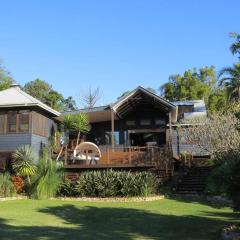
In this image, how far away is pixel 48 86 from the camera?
7188 centimetres

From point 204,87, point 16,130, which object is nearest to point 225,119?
point 16,130

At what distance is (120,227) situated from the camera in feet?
48.3

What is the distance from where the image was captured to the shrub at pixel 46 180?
2331cm

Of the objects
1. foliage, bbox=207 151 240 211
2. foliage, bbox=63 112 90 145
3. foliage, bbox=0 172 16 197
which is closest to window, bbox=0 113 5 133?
foliage, bbox=63 112 90 145

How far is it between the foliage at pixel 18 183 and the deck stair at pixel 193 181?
8.16 m

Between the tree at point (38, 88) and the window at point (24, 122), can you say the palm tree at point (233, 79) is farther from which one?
the tree at point (38, 88)

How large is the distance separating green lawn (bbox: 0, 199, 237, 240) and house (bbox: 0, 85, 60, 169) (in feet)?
Result: 23.9

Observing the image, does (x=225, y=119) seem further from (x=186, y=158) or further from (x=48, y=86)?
(x=48, y=86)

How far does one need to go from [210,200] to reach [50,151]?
38.0 feet

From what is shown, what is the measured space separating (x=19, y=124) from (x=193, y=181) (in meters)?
11.1

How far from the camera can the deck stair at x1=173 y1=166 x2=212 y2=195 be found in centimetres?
2459

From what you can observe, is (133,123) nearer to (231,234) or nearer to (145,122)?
(145,122)

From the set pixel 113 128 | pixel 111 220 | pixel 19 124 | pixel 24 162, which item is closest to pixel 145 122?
pixel 113 128

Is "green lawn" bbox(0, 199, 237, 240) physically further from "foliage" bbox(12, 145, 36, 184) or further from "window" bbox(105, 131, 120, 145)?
"window" bbox(105, 131, 120, 145)
